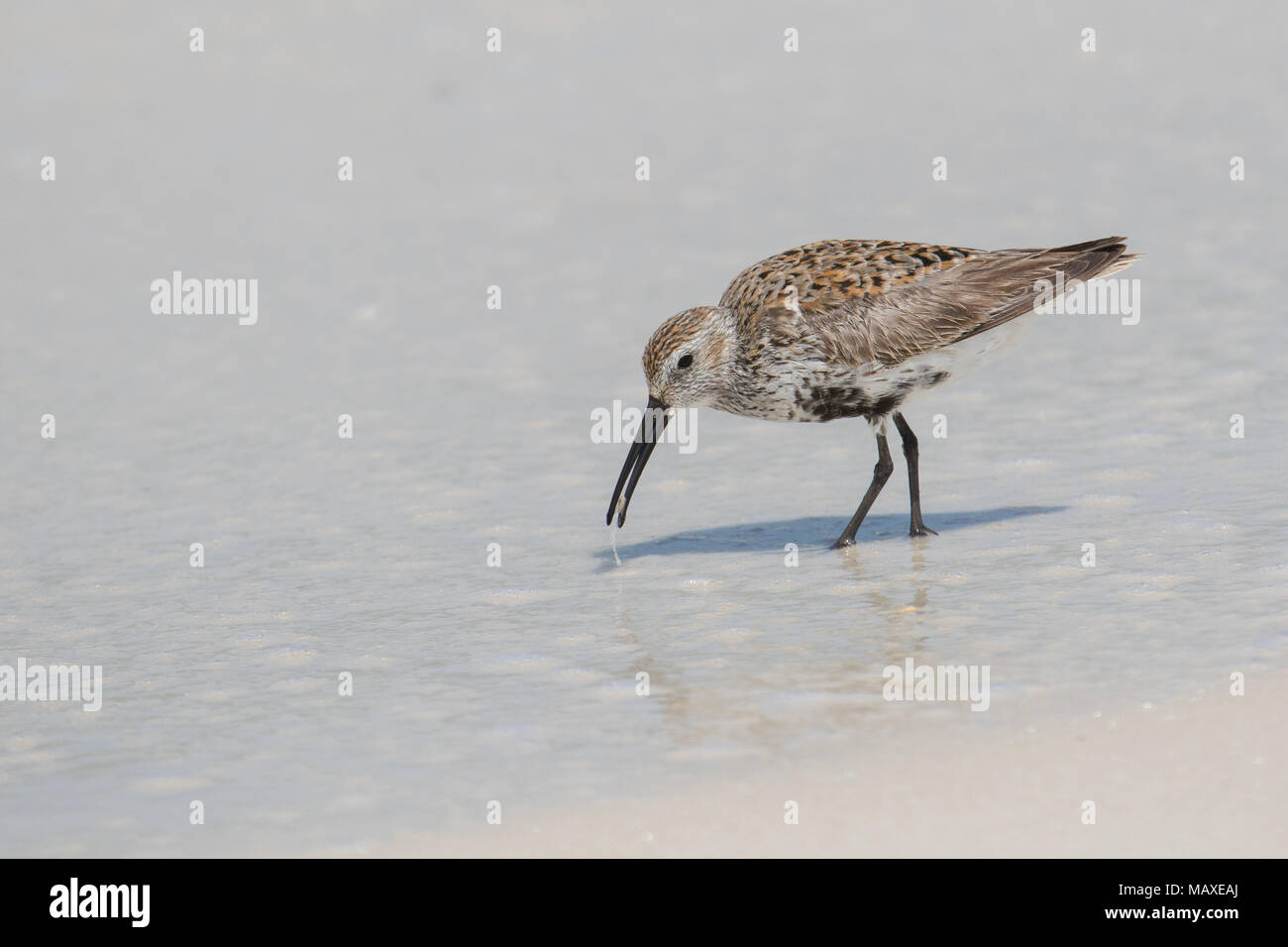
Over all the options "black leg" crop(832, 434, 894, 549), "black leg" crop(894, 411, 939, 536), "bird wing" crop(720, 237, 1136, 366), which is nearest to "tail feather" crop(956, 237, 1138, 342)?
"bird wing" crop(720, 237, 1136, 366)

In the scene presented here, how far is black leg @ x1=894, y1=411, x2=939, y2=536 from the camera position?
373 inches

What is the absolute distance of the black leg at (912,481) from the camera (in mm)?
9484

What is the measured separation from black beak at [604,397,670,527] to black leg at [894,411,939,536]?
132 centimetres

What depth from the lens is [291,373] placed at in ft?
44.8

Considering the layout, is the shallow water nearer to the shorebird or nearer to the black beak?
the black beak

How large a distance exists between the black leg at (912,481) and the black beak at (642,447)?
1318 millimetres

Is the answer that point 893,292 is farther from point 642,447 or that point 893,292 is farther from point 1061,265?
Answer: point 642,447

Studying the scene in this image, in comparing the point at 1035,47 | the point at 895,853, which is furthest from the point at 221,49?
the point at 895,853

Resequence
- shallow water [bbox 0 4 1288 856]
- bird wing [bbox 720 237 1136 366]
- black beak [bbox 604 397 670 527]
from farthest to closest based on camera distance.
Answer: black beak [bbox 604 397 670 527], bird wing [bbox 720 237 1136 366], shallow water [bbox 0 4 1288 856]

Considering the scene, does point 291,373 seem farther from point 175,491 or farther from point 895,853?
point 895,853

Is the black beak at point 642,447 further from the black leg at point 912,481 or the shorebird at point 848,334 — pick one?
the black leg at point 912,481

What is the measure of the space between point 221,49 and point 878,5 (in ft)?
25.2

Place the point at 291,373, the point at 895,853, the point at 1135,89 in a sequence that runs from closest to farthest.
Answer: the point at 895,853
the point at 291,373
the point at 1135,89

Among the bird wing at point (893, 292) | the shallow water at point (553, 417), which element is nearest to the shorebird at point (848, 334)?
the bird wing at point (893, 292)
